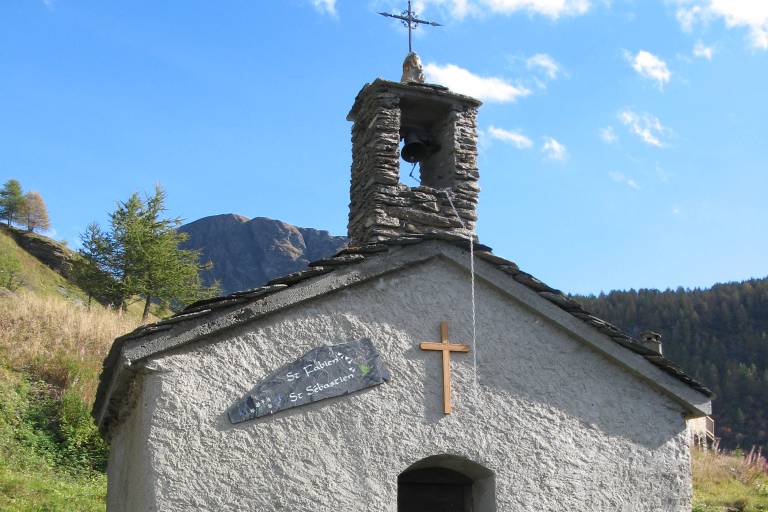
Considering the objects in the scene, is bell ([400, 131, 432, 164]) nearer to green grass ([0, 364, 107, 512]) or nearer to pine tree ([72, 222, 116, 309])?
green grass ([0, 364, 107, 512])

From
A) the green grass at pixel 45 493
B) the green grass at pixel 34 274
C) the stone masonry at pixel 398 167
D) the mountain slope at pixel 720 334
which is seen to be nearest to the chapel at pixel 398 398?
the stone masonry at pixel 398 167

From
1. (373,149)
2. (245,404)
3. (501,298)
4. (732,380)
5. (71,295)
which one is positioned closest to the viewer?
(245,404)

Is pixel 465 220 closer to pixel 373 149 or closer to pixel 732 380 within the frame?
pixel 373 149

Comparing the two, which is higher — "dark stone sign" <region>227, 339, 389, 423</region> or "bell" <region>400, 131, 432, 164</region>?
"bell" <region>400, 131, 432, 164</region>

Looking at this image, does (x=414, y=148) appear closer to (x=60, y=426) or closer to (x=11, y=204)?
(x=60, y=426)

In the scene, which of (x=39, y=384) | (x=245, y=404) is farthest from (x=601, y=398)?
(x=39, y=384)

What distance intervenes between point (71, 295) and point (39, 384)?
20.0 meters

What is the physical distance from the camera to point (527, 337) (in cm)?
755

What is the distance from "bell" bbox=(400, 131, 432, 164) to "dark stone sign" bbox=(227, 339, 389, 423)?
11.3ft

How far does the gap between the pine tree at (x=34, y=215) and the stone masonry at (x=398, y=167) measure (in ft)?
154

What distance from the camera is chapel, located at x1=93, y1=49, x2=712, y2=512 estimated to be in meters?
6.45

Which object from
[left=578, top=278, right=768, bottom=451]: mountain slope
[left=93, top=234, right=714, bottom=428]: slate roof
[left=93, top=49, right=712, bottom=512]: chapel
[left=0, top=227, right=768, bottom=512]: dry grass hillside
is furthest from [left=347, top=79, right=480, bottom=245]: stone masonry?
[left=578, top=278, right=768, bottom=451]: mountain slope

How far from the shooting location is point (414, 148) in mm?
9938

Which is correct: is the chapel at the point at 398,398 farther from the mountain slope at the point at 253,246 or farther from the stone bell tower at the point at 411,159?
the mountain slope at the point at 253,246
